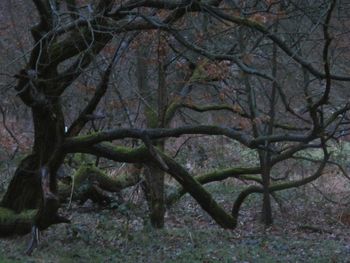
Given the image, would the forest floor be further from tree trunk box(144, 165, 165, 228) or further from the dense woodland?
tree trunk box(144, 165, 165, 228)

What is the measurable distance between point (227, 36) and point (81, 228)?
→ 20.6 ft

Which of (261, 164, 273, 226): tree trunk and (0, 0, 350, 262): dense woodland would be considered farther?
(261, 164, 273, 226): tree trunk

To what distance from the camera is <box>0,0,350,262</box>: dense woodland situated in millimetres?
11367

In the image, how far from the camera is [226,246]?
12891 mm

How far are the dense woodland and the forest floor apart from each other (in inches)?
3.0

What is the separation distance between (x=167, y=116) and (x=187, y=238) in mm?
3194

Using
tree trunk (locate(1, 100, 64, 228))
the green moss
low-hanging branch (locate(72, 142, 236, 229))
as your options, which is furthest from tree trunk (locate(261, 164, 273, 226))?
the green moss

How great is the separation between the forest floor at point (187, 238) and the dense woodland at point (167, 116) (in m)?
0.08

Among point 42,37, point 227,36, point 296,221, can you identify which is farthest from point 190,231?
point 42,37

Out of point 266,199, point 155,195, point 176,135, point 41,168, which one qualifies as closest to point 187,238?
point 155,195

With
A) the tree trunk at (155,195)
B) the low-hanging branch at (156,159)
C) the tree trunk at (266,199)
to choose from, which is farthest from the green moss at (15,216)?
the tree trunk at (266,199)

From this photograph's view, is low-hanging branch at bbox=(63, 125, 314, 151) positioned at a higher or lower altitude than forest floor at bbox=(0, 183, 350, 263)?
higher

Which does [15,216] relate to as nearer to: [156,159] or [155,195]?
[156,159]

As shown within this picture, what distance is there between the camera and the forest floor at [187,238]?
454 inches
